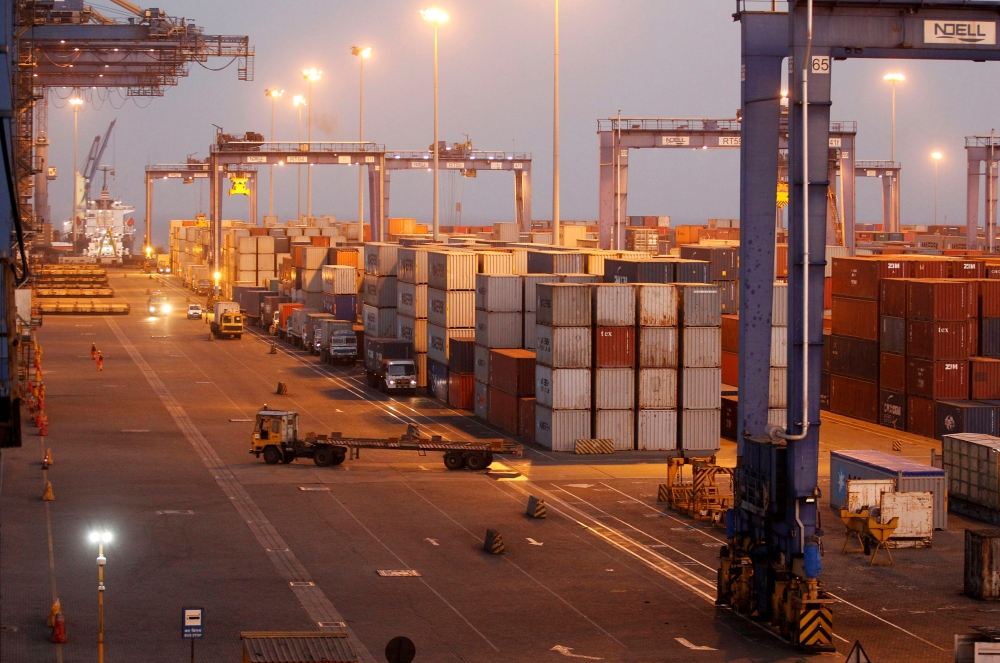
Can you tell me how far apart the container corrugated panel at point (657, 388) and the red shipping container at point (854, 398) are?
1219cm

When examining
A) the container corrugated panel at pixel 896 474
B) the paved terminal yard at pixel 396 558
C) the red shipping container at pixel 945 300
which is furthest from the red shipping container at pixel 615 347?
the red shipping container at pixel 945 300

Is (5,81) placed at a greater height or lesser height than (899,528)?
greater

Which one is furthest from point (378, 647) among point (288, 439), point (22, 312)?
point (22, 312)

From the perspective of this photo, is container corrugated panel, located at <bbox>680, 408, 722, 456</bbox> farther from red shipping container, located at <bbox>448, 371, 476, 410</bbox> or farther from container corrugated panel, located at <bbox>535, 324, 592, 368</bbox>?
red shipping container, located at <bbox>448, 371, 476, 410</bbox>

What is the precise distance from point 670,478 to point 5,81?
1045 inches

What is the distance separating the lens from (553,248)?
7275 centimetres

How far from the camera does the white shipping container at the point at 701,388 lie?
48625 millimetres

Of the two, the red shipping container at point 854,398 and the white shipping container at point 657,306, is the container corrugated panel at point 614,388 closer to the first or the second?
the white shipping container at point 657,306

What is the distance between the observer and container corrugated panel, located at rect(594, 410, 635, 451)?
48.8 m

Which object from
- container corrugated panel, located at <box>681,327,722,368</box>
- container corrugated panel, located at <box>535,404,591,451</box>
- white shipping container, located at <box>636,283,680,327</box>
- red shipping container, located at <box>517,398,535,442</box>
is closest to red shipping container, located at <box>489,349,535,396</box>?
red shipping container, located at <box>517,398,535,442</box>

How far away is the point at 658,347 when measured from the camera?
48344mm

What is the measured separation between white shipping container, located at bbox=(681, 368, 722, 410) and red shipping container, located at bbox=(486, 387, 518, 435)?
7166 millimetres

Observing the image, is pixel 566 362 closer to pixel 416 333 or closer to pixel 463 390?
pixel 463 390

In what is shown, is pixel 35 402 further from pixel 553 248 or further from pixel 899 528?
pixel 899 528
